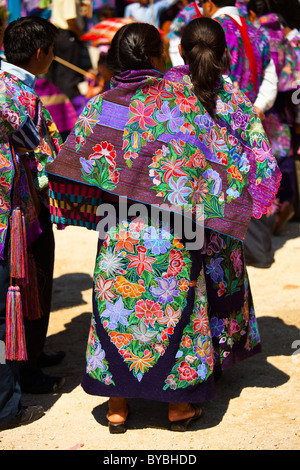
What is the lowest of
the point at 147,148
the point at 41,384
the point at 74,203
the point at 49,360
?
the point at 49,360

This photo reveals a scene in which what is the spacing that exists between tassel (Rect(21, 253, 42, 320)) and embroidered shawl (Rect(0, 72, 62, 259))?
0.14 metres

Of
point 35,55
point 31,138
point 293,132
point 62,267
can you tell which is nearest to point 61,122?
point 62,267

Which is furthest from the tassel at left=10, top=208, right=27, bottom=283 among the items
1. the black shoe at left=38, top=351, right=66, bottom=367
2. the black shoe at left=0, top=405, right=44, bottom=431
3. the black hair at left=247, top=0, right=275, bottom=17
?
the black hair at left=247, top=0, right=275, bottom=17

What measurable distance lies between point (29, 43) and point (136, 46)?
2.34 feet

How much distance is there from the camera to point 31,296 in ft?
11.3

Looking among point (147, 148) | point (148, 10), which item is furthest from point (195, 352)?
point (148, 10)

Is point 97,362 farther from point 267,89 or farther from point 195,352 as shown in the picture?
point 267,89

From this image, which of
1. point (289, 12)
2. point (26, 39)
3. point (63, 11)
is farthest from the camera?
point (63, 11)

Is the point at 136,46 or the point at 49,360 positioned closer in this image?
the point at 136,46

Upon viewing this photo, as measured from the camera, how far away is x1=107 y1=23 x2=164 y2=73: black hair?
304 centimetres

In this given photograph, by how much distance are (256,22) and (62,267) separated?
265cm

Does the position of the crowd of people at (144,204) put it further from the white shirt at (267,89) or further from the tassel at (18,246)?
the white shirt at (267,89)

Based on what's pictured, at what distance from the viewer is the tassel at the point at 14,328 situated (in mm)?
3188

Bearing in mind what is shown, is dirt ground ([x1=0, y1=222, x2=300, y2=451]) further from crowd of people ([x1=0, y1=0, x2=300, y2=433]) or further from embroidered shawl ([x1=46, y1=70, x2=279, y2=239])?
embroidered shawl ([x1=46, y1=70, x2=279, y2=239])
